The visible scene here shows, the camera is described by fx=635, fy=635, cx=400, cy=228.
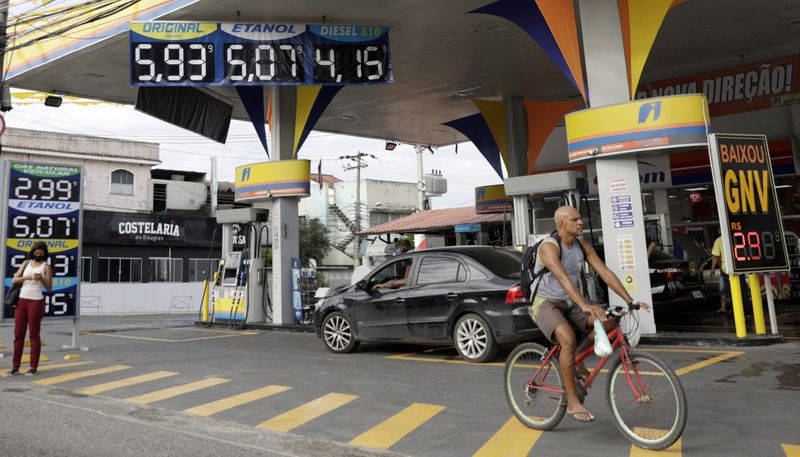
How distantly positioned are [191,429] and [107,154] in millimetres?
33596

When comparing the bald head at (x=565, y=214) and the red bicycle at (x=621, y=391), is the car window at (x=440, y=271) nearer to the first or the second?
the red bicycle at (x=621, y=391)

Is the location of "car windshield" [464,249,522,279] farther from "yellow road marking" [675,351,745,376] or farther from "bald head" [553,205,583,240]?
"bald head" [553,205,583,240]

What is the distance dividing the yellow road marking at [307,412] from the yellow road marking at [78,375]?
12.5 ft

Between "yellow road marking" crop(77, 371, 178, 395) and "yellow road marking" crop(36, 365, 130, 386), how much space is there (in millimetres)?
732

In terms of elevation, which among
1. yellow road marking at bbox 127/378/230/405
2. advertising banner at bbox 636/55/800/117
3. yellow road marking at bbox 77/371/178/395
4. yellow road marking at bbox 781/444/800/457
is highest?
advertising banner at bbox 636/55/800/117

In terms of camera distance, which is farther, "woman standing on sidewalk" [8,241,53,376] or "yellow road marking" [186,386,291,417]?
"woman standing on sidewalk" [8,241,53,376]

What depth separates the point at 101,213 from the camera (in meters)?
34.2

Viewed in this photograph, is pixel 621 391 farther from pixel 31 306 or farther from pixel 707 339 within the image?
pixel 31 306

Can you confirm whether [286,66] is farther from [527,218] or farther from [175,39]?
[527,218]

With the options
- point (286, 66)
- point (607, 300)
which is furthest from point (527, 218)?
point (286, 66)

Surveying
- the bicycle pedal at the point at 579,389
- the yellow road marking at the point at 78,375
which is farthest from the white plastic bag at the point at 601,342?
the yellow road marking at the point at 78,375

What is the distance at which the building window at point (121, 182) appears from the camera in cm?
3569

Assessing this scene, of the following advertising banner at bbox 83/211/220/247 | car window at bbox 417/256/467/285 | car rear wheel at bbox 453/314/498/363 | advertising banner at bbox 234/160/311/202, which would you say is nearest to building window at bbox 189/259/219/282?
advertising banner at bbox 83/211/220/247

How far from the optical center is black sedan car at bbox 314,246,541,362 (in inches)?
328
